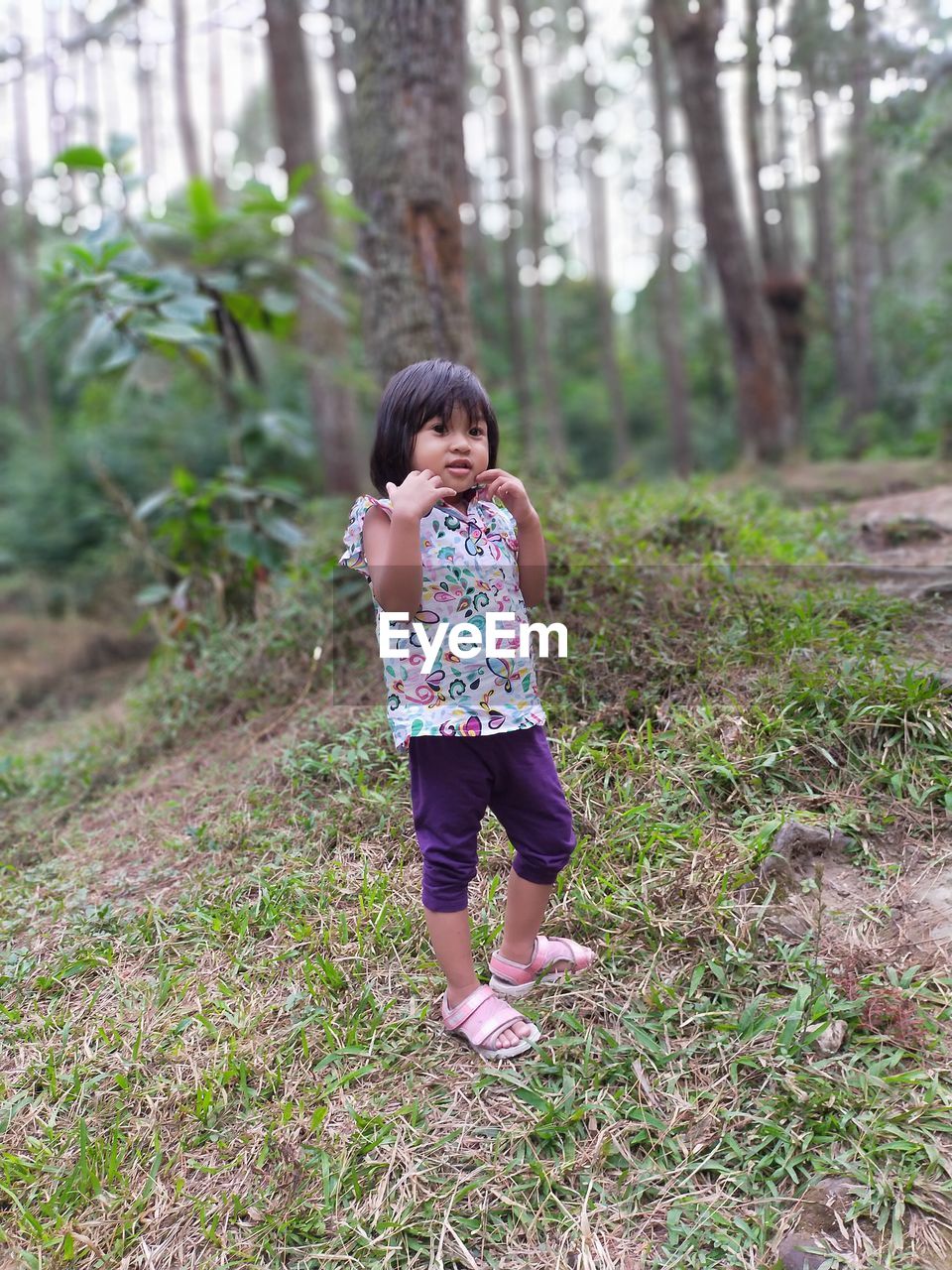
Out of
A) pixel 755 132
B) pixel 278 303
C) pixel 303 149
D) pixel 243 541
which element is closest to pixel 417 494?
pixel 243 541

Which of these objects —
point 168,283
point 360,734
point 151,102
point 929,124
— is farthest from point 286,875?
point 151,102

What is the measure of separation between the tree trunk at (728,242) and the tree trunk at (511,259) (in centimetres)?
310

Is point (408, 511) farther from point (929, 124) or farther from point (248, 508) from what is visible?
point (929, 124)

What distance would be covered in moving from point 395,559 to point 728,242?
7.06 meters

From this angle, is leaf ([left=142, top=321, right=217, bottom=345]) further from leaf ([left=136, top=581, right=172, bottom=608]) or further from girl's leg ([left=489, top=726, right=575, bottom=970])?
girl's leg ([left=489, top=726, right=575, bottom=970])

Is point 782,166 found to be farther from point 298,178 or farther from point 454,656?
point 454,656

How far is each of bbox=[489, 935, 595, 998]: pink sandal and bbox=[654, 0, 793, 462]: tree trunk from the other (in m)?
6.39

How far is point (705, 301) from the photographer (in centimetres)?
2042

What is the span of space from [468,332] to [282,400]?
874cm

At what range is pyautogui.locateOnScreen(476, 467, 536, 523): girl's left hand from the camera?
1.97 m

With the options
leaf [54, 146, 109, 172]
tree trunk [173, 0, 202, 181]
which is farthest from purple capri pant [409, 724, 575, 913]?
tree trunk [173, 0, 202, 181]

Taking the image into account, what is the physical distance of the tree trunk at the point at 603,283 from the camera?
16078 mm

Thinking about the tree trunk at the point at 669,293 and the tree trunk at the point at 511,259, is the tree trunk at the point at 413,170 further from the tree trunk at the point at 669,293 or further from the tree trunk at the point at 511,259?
the tree trunk at the point at 669,293

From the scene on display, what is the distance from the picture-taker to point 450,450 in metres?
1.94
